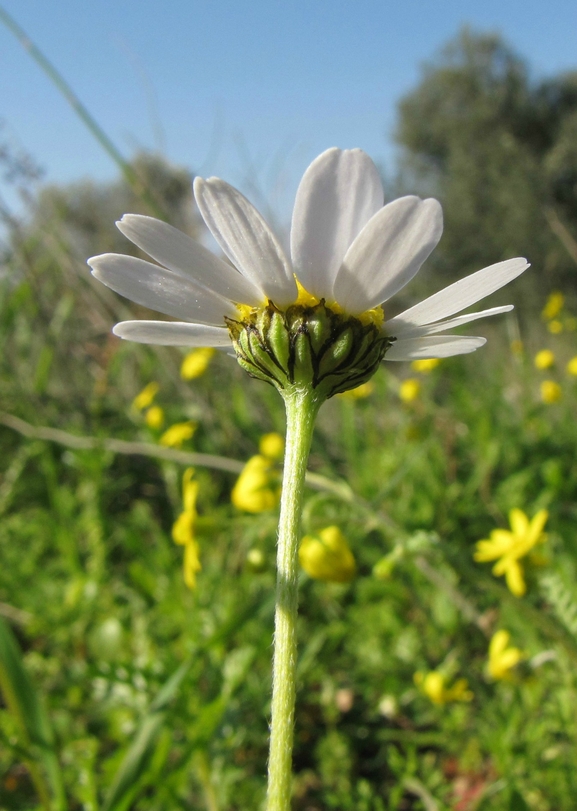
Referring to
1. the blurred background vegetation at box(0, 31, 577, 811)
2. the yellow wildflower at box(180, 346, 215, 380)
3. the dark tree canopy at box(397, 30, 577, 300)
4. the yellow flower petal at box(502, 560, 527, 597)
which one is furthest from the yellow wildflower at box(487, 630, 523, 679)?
the dark tree canopy at box(397, 30, 577, 300)

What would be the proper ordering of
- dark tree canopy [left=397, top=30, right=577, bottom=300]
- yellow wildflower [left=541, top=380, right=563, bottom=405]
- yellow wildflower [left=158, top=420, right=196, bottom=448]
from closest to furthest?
yellow wildflower [left=158, top=420, right=196, bottom=448]
yellow wildflower [left=541, top=380, right=563, bottom=405]
dark tree canopy [left=397, top=30, right=577, bottom=300]

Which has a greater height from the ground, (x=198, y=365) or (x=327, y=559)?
(x=198, y=365)

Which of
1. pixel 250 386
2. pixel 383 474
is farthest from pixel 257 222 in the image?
pixel 250 386

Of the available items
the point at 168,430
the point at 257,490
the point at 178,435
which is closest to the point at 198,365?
the point at 168,430

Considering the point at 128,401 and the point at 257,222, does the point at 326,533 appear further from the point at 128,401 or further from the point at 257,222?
the point at 128,401

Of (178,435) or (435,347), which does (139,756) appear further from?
(178,435)

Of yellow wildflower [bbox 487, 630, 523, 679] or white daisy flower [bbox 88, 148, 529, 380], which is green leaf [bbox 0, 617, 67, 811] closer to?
white daisy flower [bbox 88, 148, 529, 380]
